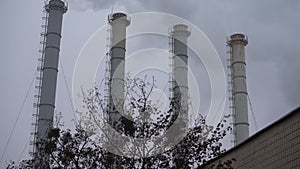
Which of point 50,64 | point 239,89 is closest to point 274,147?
point 50,64

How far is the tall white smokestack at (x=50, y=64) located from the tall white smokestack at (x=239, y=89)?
33.4ft

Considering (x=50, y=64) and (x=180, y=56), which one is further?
(x=180, y=56)

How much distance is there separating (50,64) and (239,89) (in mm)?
10752

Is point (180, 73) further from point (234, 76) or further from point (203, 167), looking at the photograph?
point (203, 167)

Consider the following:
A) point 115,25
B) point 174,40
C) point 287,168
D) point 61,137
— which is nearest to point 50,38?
point 115,25

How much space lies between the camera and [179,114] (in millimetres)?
10445

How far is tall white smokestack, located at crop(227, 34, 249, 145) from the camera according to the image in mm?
27730

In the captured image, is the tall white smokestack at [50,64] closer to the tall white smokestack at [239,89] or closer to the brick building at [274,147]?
the tall white smokestack at [239,89]

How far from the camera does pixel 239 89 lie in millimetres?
28547

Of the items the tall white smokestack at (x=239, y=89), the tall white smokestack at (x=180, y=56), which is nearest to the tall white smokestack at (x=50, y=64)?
the tall white smokestack at (x=180, y=56)

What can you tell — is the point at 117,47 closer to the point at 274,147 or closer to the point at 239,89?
the point at 239,89

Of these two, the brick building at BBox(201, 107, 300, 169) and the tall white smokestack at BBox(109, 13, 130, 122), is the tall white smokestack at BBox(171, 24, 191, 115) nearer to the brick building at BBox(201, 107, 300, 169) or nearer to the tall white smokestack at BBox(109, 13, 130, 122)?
the tall white smokestack at BBox(109, 13, 130, 122)

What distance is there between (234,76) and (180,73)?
344cm

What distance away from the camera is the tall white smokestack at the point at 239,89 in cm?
2773
